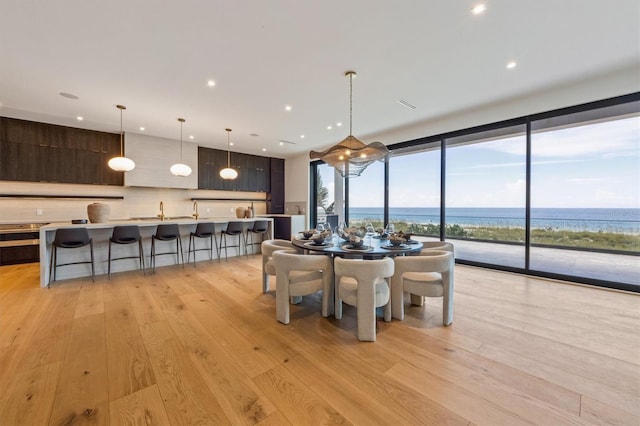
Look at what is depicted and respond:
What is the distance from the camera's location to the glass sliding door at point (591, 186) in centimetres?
412

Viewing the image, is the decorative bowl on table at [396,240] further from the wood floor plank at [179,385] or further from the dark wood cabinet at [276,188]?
the dark wood cabinet at [276,188]

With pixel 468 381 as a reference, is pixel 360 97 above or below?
above

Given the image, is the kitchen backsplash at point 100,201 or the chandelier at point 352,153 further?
the kitchen backsplash at point 100,201

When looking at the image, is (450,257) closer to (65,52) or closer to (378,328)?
(378,328)

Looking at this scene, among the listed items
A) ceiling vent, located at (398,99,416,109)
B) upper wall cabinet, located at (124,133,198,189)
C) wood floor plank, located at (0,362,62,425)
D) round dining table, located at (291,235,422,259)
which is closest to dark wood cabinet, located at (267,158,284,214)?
upper wall cabinet, located at (124,133,198,189)

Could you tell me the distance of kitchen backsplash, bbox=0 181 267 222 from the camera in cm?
497

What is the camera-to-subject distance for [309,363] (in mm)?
1868

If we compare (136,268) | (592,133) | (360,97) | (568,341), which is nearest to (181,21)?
(360,97)

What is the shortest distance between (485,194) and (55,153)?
11528 millimetres

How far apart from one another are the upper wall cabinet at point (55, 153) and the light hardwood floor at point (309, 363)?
10.1 feet

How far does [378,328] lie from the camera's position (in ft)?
8.00

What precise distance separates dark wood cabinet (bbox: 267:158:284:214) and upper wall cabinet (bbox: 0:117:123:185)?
4.07 meters

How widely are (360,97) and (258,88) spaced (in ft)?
5.28

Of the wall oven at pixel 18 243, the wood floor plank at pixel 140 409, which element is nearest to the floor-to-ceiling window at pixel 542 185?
the wood floor plank at pixel 140 409
